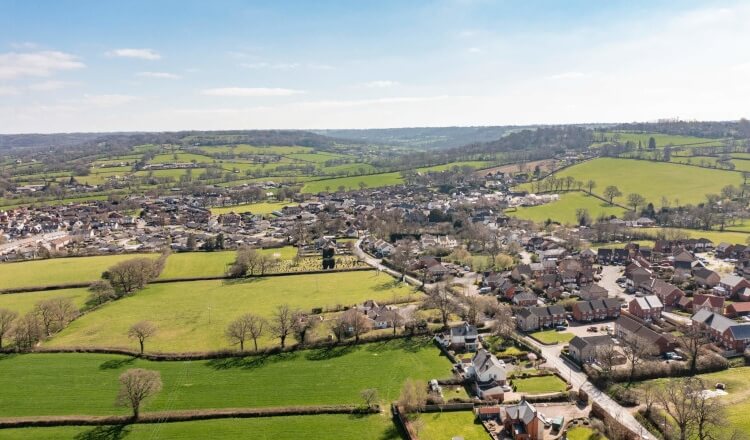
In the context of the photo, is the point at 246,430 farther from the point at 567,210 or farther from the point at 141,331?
the point at 567,210

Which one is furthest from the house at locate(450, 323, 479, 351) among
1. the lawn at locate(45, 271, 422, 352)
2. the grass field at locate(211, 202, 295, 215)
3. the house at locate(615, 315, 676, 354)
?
the grass field at locate(211, 202, 295, 215)

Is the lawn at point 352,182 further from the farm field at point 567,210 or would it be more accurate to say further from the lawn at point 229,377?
the lawn at point 229,377

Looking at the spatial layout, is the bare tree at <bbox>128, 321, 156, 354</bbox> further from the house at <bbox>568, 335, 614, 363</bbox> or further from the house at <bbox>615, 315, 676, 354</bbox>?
the house at <bbox>615, 315, 676, 354</bbox>

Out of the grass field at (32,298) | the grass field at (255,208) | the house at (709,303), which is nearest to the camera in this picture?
the house at (709,303)

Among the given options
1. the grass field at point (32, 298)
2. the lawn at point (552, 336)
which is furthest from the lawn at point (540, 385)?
the grass field at point (32, 298)

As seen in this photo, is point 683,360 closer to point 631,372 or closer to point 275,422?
point 631,372

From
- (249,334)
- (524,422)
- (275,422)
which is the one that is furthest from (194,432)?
(524,422)
